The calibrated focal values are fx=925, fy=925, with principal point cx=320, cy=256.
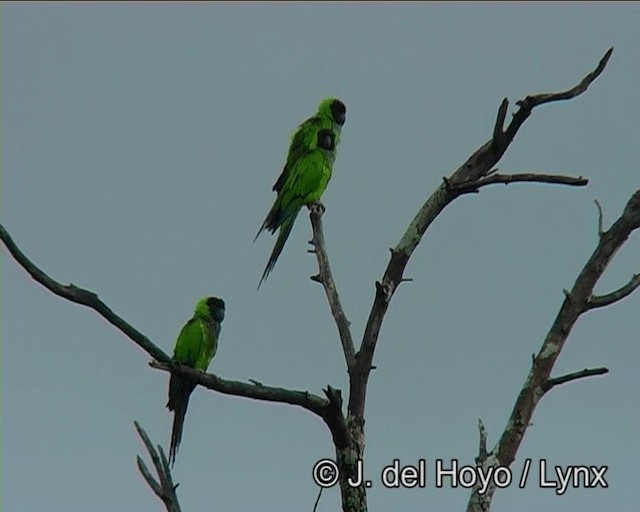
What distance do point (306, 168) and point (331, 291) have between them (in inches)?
106

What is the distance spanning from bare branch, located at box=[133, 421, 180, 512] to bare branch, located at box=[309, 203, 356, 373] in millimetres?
1133

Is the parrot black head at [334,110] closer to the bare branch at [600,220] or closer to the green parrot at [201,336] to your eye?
the green parrot at [201,336]

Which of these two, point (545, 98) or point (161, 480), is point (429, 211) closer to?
point (545, 98)

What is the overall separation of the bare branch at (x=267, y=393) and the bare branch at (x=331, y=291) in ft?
1.53

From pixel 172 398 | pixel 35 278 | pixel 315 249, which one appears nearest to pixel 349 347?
pixel 315 249

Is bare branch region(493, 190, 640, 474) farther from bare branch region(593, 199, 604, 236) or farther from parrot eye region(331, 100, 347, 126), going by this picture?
parrot eye region(331, 100, 347, 126)

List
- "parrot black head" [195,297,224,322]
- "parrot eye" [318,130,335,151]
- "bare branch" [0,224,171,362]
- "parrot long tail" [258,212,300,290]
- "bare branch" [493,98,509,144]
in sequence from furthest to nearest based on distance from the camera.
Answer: "parrot black head" [195,297,224,322] < "parrot eye" [318,130,335,151] < "parrot long tail" [258,212,300,290] < "bare branch" [493,98,509,144] < "bare branch" [0,224,171,362]

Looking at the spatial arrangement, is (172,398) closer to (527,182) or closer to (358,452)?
(358,452)

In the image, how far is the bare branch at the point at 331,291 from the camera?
521 cm

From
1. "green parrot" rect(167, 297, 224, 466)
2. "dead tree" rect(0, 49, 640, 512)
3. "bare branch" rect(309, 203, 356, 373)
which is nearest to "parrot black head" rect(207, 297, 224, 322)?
"green parrot" rect(167, 297, 224, 466)

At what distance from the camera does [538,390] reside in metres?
4.77

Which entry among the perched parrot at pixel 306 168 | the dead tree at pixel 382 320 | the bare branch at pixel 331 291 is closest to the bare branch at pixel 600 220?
the dead tree at pixel 382 320

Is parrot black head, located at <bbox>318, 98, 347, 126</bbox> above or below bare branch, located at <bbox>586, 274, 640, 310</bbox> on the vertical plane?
above

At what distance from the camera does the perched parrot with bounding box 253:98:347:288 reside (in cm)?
778
